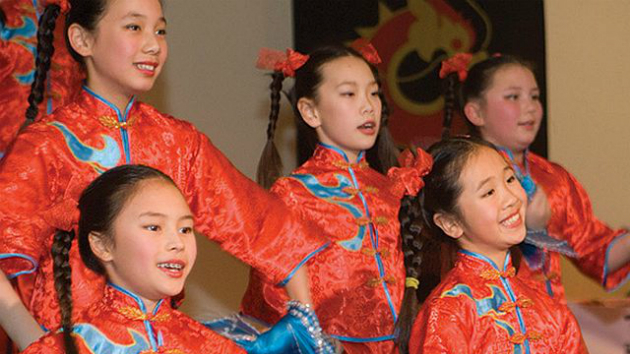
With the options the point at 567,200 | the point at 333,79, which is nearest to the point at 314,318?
the point at 333,79

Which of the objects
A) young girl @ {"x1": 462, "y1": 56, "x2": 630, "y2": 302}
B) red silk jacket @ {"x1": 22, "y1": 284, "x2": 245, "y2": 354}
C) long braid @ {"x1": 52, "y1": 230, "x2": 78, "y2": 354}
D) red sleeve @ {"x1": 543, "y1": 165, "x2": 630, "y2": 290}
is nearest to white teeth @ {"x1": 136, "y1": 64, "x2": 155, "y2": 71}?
long braid @ {"x1": 52, "y1": 230, "x2": 78, "y2": 354}

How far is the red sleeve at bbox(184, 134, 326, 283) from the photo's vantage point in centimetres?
299

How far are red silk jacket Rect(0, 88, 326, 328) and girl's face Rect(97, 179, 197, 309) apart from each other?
13 cm

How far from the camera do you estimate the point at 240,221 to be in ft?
9.84

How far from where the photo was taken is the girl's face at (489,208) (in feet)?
9.46

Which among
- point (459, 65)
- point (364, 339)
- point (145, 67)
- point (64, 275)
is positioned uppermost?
point (145, 67)

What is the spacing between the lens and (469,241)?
9.62 feet

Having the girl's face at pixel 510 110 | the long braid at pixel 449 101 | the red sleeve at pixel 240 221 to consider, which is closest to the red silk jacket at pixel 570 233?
the girl's face at pixel 510 110

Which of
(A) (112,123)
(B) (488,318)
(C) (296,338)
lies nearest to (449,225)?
(B) (488,318)

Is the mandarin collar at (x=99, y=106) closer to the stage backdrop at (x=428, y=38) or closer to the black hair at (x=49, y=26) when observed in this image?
the black hair at (x=49, y=26)

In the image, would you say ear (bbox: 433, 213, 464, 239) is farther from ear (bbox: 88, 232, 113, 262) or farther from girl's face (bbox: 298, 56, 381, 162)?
ear (bbox: 88, 232, 113, 262)

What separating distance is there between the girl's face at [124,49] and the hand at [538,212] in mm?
1303

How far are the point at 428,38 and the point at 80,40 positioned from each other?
2.23 metres

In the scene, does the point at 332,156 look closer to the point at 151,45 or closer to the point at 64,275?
the point at 151,45
